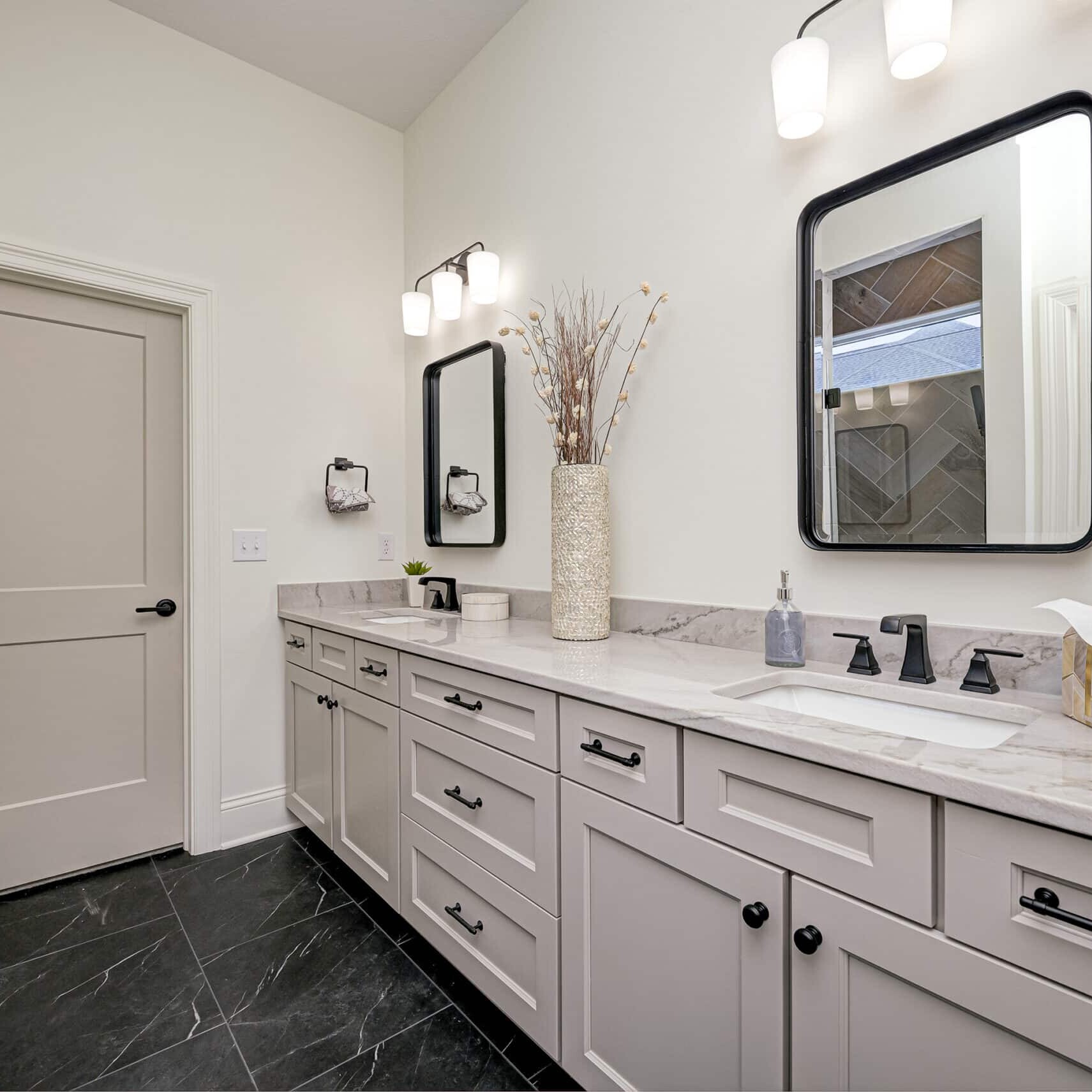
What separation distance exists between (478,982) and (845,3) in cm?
224

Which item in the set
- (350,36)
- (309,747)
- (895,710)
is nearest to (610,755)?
(895,710)

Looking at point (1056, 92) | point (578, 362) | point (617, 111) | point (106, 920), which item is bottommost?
point (106, 920)

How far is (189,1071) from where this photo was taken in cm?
133

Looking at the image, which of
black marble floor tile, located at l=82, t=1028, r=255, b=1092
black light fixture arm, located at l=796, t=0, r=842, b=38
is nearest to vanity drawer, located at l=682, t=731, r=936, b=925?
black marble floor tile, located at l=82, t=1028, r=255, b=1092

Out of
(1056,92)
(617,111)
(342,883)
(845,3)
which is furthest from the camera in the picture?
(342,883)

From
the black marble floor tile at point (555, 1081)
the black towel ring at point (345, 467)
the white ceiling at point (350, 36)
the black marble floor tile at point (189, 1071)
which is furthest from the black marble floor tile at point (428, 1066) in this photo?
the white ceiling at point (350, 36)

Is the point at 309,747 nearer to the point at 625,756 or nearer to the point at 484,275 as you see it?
the point at 625,756

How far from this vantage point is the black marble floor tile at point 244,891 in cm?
184

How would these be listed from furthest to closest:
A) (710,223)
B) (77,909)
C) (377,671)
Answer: (77,909)
(377,671)
(710,223)

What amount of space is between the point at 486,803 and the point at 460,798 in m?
0.09

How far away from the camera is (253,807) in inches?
95.7

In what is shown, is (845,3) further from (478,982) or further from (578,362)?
(478,982)

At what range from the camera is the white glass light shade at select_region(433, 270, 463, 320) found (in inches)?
96.6

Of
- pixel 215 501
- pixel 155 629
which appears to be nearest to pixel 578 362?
pixel 215 501
